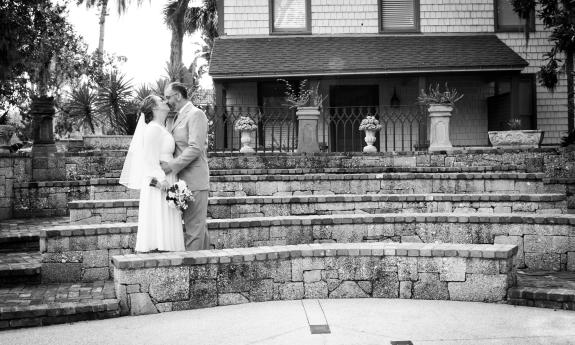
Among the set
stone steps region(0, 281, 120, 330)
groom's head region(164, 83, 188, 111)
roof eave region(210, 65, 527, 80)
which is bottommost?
stone steps region(0, 281, 120, 330)

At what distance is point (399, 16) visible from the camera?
21.8m

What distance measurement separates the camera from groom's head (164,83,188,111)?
804 centimetres

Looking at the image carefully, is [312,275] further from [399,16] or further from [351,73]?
[399,16]

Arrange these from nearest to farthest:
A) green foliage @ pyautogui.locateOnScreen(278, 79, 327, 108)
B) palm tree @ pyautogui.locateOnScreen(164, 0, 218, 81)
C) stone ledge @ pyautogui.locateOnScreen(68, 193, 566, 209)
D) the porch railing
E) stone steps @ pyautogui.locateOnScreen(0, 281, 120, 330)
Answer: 1. stone steps @ pyautogui.locateOnScreen(0, 281, 120, 330)
2. stone ledge @ pyautogui.locateOnScreen(68, 193, 566, 209)
3. green foliage @ pyautogui.locateOnScreen(278, 79, 327, 108)
4. the porch railing
5. palm tree @ pyautogui.locateOnScreen(164, 0, 218, 81)

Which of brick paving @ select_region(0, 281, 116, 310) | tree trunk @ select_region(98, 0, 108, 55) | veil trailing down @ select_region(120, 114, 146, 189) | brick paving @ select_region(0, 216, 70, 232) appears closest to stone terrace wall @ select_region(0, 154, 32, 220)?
brick paving @ select_region(0, 216, 70, 232)

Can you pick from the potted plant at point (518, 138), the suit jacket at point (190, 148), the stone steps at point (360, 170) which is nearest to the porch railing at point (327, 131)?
the potted plant at point (518, 138)

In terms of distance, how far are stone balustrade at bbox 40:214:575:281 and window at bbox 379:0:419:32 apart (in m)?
13.2

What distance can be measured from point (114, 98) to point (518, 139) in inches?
493

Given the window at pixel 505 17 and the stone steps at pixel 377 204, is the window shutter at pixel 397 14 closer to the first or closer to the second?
the window at pixel 505 17

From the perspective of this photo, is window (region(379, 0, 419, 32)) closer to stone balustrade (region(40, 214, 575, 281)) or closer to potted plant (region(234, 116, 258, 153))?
potted plant (region(234, 116, 258, 153))

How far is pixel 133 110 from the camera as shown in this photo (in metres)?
21.3

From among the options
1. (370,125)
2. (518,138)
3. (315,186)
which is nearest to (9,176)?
(315,186)

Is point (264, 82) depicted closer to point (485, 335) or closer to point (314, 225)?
point (314, 225)

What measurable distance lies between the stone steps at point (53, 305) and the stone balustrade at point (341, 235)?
62 centimetres
